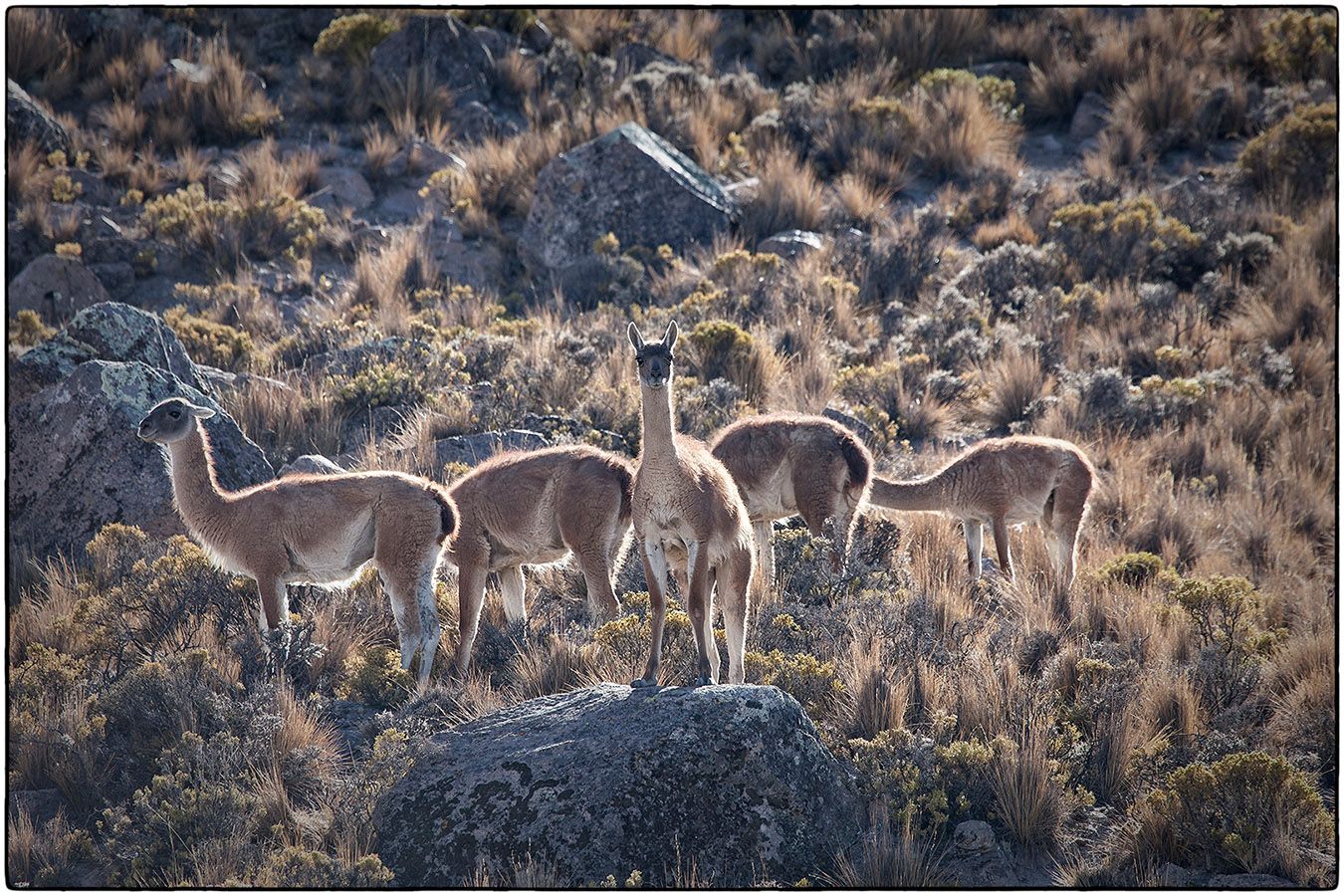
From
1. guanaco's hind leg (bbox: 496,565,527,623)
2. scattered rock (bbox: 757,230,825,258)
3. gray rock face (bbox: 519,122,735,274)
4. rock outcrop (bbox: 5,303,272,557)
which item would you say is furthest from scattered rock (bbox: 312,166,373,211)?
guanaco's hind leg (bbox: 496,565,527,623)

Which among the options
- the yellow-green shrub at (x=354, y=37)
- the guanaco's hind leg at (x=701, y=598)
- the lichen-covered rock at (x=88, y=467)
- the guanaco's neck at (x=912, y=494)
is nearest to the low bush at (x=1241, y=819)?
the guanaco's hind leg at (x=701, y=598)

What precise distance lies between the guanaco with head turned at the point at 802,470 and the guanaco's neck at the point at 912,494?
3.35ft

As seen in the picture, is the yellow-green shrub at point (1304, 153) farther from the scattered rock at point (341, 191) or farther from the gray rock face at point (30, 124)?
the gray rock face at point (30, 124)

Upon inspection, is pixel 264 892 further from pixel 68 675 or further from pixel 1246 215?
pixel 1246 215

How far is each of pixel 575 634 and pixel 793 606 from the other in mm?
1707

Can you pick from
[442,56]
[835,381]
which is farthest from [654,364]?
[442,56]

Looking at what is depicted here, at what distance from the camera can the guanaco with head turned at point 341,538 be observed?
940 centimetres

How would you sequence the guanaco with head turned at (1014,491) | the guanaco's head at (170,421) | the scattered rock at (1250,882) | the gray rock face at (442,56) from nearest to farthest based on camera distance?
1. the scattered rock at (1250,882)
2. the guanaco's head at (170,421)
3. the guanaco with head turned at (1014,491)
4. the gray rock face at (442,56)

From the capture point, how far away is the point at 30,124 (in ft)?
67.7

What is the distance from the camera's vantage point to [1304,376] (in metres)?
16.8

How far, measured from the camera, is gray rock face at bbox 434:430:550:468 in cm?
1284

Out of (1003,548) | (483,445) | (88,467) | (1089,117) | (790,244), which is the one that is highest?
(88,467)

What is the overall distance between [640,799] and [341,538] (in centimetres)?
351

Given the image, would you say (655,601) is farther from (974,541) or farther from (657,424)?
(974,541)
